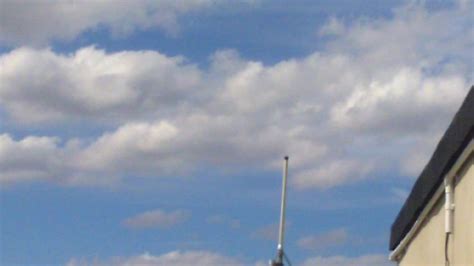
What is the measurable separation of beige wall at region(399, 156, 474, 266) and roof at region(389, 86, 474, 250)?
26cm

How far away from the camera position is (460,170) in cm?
1556

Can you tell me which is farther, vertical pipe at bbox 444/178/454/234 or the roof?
vertical pipe at bbox 444/178/454/234

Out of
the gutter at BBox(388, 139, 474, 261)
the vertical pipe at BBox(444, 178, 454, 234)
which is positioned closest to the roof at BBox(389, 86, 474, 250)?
the gutter at BBox(388, 139, 474, 261)

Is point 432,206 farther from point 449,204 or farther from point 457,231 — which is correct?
point 457,231

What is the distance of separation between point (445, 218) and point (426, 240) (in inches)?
60.1

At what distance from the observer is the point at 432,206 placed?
17062 millimetres

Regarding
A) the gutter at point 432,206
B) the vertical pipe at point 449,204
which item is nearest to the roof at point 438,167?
the gutter at point 432,206

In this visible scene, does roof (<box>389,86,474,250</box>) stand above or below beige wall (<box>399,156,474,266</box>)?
above

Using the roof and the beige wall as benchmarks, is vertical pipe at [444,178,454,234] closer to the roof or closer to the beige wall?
the beige wall

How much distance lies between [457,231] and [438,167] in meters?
1.14

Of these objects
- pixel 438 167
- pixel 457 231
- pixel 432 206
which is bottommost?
pixel 457 231

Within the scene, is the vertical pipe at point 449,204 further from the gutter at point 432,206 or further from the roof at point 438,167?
the roof at point 438,167

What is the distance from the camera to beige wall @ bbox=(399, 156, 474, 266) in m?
15.1

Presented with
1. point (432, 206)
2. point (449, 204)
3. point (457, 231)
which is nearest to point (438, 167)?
point (449, 204)
